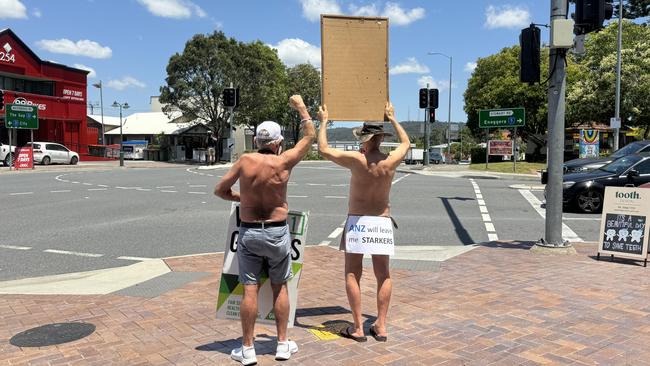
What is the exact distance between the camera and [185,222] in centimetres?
1142

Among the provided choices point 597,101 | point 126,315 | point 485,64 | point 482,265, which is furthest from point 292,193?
point 485,64

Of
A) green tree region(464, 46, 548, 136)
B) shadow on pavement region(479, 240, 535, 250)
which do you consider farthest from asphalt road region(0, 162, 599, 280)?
green tree region(464, 46, 548, 136)

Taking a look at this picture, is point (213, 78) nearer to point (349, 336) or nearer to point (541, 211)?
point (541, 211)

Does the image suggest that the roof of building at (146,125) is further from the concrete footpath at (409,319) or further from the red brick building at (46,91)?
the concrete footpath at (409,319)

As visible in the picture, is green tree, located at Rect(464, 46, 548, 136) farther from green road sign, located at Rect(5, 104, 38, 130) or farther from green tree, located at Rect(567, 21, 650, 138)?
green road sign, located at Rect(5, 104, 38, 130)

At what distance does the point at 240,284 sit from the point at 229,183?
0.86 m

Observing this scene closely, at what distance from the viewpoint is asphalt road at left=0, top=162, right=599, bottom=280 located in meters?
8.50

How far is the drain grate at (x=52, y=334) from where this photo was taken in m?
4.49

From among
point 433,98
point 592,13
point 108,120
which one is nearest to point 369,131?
point 592,13

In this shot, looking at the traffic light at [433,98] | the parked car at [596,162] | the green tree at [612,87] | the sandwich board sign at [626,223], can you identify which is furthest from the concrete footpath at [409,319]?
the green tree at [612,87]

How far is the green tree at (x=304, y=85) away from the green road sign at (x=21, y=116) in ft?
105

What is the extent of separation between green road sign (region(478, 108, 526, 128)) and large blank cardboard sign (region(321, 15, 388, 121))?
27767 millimetres

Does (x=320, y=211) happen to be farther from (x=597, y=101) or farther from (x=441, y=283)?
(x=597, y=101)

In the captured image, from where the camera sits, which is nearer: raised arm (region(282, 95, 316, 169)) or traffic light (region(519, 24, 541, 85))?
raised arm (region(282, 95, 316, 169))
